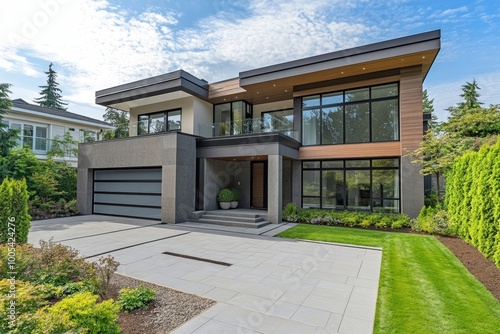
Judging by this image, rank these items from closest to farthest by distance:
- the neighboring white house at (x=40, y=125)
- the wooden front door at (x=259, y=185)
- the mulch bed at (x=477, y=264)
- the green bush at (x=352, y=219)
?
the mulch bed at (x=477, y=264) → the green bush at (x=352, y=219) → the wooden front door at (x=259, y=185) → the neighboring white house at (x=40, y=125)

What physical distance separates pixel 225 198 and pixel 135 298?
369 inches

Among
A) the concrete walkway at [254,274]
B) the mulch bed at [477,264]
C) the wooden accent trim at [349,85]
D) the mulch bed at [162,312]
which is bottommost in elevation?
the concrete walkway at [254,274]

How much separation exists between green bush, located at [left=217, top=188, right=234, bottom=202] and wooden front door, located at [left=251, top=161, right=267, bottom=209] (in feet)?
6.11

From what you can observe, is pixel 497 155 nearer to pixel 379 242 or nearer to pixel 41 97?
pixel 379 242

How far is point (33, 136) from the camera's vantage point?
18.4m

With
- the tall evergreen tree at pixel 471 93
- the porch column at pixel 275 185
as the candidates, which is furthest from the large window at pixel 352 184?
the tall evergreen tree at pixel 471 93

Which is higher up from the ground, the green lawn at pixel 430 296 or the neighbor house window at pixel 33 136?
the neighbor house window at pixel 33 136

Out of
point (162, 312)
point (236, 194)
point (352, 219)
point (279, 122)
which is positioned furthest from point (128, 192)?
point (352, 219)

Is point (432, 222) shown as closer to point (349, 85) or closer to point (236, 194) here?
point (349, 85)

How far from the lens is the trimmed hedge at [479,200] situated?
5.60 m

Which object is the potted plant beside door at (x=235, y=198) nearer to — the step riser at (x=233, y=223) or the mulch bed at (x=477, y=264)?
the step riser at (x=233, y=223)

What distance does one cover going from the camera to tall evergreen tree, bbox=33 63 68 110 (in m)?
38.2

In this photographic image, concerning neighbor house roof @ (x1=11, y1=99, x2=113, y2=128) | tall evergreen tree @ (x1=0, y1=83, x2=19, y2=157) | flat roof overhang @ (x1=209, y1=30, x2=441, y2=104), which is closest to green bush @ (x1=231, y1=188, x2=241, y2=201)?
flat roof overhang @ (x1=209, y1=30, x2=441, y2=104)

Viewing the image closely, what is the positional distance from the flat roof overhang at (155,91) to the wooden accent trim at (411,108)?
10039 millimetres
